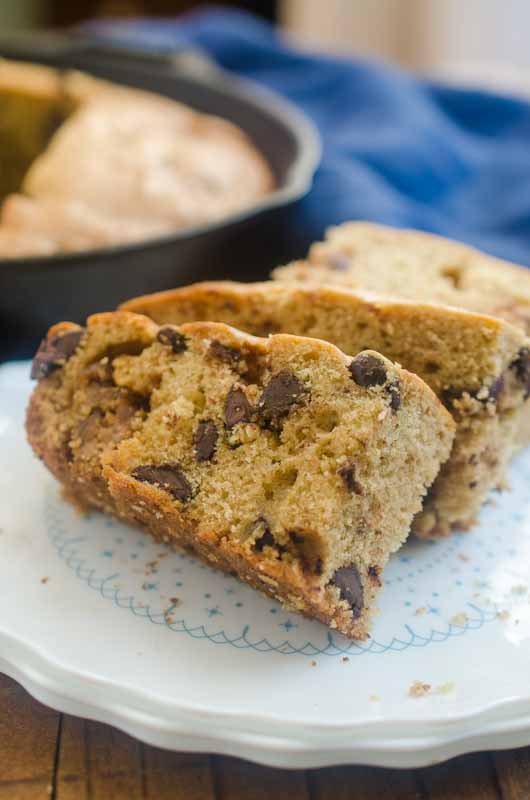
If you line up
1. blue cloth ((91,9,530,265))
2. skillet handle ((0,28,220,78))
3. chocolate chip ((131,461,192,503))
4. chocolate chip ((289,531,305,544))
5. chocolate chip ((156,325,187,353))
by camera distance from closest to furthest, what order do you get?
1. chocolate chip ((289,531,305,544))
2. chocolate chip ((131,461,192,503))
3. chocolate chip ((156,325,187,353))
4. blue cloth ((91,9,530,265))
5. skillet handle ((0,28,220,78))

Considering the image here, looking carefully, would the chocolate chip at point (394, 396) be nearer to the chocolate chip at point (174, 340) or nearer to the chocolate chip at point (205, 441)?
the chocolate chip at point (205, 441)

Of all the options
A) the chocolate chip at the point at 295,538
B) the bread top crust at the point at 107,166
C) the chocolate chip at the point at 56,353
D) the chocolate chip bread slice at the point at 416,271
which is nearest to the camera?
the chocolate chip at the point at 295,538

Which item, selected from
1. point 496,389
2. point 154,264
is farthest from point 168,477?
point 154,264

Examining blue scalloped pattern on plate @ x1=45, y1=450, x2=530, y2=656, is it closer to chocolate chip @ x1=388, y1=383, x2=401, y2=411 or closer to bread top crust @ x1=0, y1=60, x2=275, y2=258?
chocolate chip @ x1=388, y1=383, x2=401, y2=411

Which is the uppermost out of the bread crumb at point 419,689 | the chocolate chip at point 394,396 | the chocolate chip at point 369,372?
the chocolate chip at point 369,372

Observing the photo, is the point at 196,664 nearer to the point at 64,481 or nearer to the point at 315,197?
the point at 64,481

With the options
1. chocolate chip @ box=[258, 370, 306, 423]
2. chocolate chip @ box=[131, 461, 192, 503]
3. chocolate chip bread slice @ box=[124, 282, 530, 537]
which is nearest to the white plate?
chocolate chip bread slice @ box=[124, 282, 530, 537]

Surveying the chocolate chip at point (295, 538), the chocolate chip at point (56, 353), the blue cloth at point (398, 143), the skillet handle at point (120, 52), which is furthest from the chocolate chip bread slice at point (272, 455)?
the skillet handle at point (120, 52)
